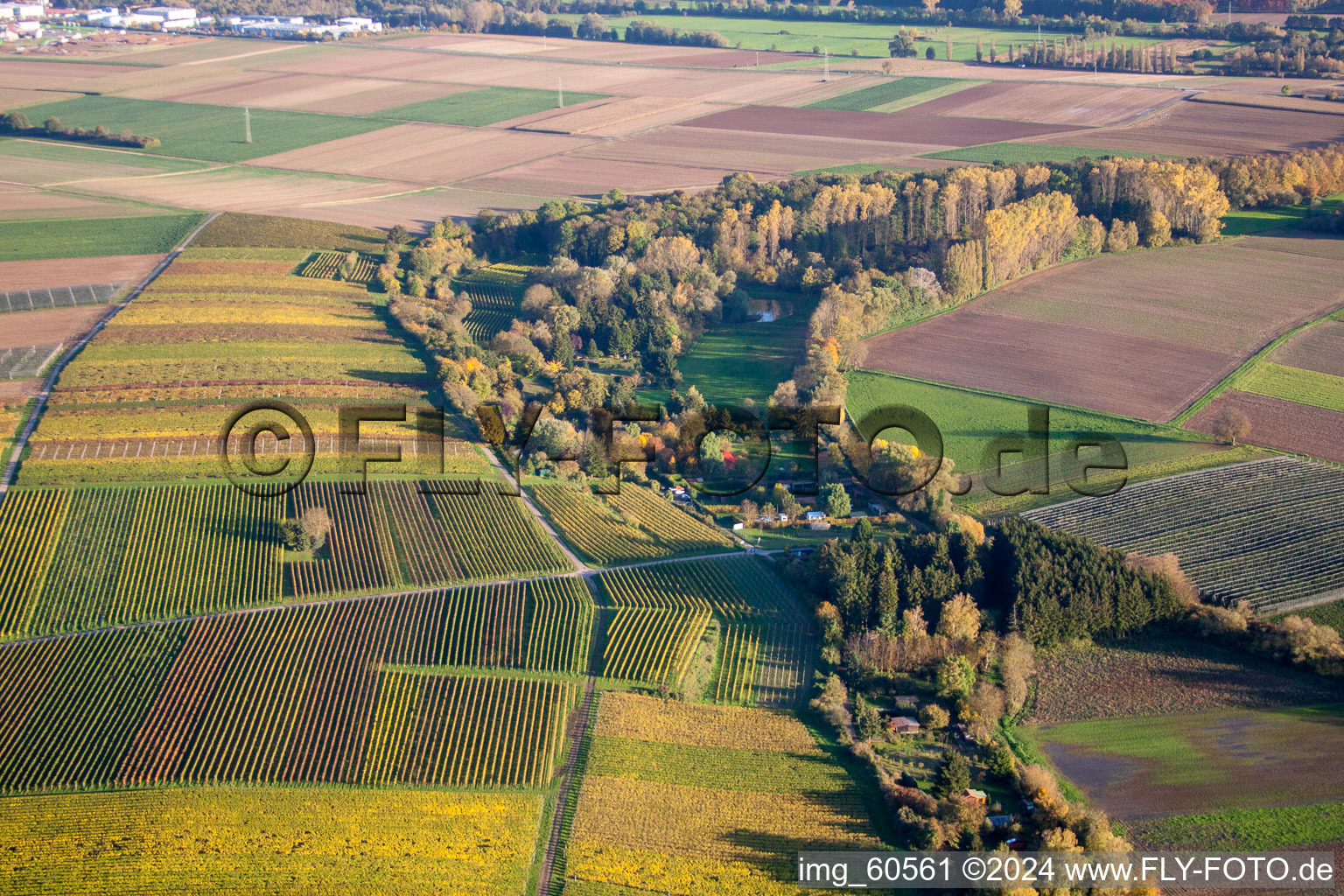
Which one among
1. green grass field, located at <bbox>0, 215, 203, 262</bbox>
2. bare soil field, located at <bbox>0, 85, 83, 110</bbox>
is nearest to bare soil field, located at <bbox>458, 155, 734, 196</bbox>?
green grass field, located at <bbox>0, 215, 203, 262</bbox>

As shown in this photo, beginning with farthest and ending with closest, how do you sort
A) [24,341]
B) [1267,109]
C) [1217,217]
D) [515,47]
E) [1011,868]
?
1. [515,47]
2. [1267,109]
3. [1217,217]
4. [24,341]
5. [1011,868]

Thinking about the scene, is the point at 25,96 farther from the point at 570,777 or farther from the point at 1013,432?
the point at 570,777

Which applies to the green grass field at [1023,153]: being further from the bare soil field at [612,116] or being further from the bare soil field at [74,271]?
the bare soil field at [74,271]

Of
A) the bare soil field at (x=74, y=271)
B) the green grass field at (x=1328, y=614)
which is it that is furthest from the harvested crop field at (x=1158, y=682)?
the bare soil field at (x=74, y=271)

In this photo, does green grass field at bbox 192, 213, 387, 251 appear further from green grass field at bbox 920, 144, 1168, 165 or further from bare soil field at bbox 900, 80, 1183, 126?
bare soil field at bbox 900, 80, 1183, 126

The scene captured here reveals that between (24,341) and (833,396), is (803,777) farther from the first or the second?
(24,341)

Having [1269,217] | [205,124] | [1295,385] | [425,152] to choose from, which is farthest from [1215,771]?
[205,124]

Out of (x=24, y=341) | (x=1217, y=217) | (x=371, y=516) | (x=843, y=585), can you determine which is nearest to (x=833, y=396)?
(x=843, y=585)
